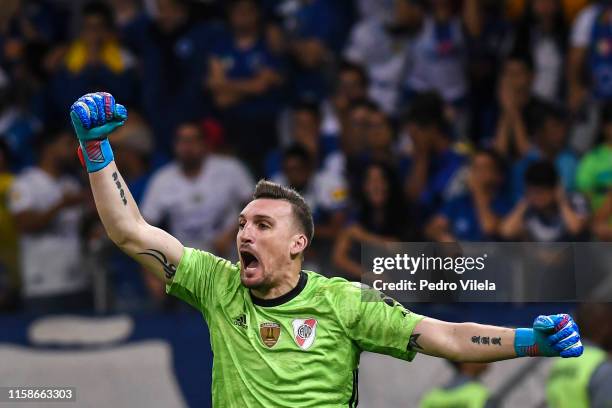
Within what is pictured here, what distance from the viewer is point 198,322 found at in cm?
917

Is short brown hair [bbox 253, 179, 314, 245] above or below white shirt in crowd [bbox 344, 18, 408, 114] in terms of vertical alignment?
below

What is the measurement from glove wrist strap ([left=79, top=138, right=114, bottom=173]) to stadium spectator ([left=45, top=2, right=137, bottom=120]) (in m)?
6.50

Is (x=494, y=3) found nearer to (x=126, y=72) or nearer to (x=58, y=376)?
(x=126, y=72)

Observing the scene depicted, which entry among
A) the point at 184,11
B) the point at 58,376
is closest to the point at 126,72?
the point at 184,11

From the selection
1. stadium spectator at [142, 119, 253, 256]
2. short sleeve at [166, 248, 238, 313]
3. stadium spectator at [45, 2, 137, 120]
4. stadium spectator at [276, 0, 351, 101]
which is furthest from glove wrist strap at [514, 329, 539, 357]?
stadium spectator at [45, 2, 137, 120]

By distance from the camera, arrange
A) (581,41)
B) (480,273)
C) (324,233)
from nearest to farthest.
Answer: (480,273) → (324,233) → (581,41)

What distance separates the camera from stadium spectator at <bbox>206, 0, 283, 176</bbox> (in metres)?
11.8

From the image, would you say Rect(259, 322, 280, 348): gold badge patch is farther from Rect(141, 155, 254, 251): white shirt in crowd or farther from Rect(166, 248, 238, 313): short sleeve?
Rect(141, 155, 254, 251): white shirt in crowd

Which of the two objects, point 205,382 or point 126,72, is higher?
point 126,72

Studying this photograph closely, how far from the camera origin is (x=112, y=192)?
5.71 meters

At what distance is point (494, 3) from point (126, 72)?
3.64m

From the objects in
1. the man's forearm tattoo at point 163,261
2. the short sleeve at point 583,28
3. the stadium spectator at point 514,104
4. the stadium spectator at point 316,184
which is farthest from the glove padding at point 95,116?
the short sleeve at point 583,28

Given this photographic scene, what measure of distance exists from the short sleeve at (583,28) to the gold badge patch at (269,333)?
633 centimetres

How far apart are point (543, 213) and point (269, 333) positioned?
14.6ft
